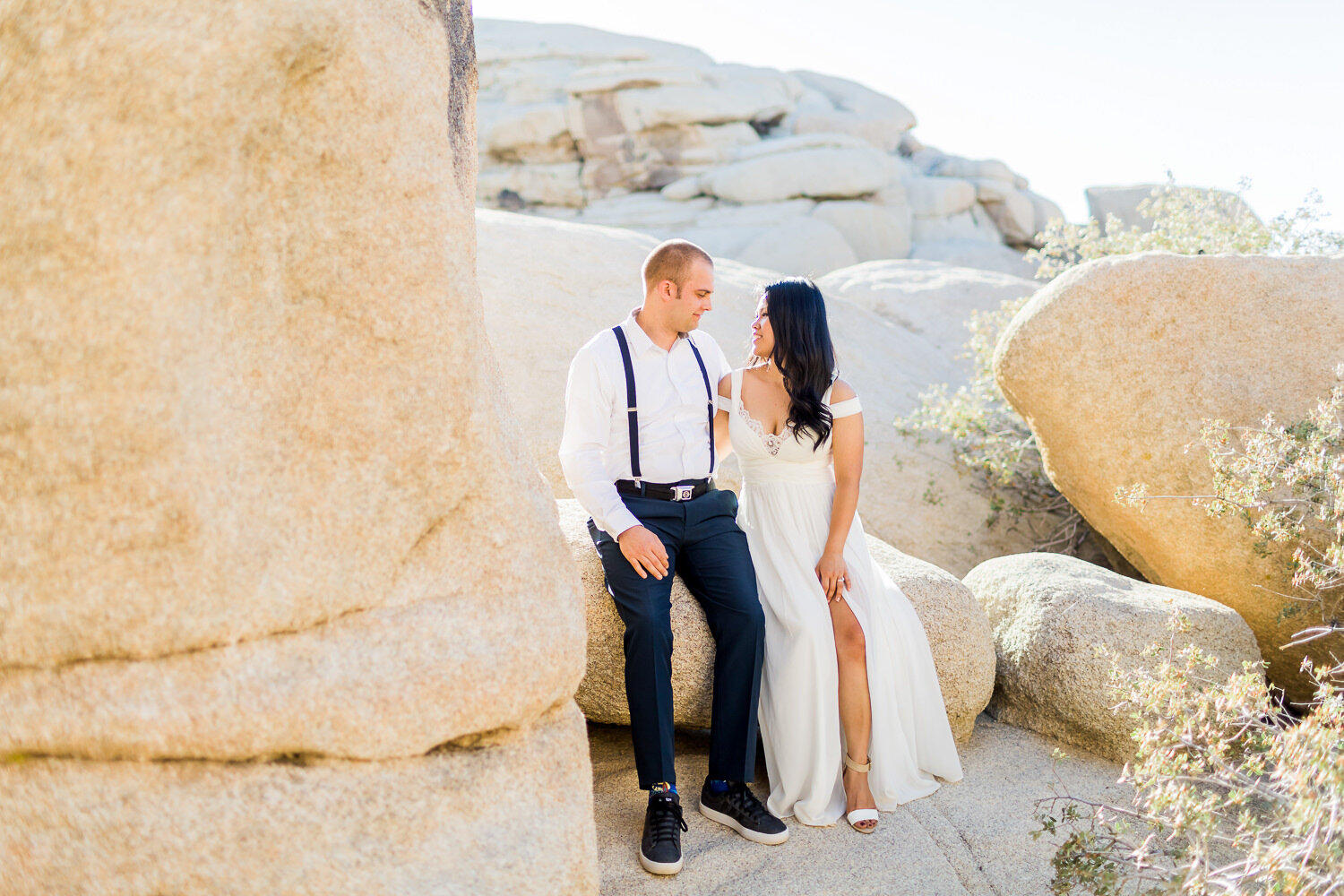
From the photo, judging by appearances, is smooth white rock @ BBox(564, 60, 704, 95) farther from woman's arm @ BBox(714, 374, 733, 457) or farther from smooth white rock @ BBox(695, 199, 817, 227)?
woman's arm @ BBox(714, 374, 733, 457)

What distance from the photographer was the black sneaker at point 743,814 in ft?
11.2

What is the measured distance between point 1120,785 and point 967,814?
761 millimetres

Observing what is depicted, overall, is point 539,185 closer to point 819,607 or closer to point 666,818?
point 819,607

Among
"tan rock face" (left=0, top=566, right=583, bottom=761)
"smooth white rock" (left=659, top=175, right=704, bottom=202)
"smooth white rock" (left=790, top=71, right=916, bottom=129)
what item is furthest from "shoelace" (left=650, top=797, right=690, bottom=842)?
"smooth white rock" (left=790, top=71, right=916, bottom=129)

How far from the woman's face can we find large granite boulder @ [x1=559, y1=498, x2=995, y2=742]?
101 centimetres

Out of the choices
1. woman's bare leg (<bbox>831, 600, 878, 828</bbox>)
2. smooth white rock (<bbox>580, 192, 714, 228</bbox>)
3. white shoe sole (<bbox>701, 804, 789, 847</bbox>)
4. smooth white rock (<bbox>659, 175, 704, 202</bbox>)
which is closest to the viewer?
white shoe sole (<bbox>701, 804, 789, 847</bbox>)

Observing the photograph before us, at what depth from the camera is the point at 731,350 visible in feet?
23.7

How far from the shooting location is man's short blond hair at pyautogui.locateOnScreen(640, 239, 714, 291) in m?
3.82

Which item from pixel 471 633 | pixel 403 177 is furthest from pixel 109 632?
pixel 403 177

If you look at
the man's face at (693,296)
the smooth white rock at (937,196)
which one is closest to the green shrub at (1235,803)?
the man's face at (693,296)

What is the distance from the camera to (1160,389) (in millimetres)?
4754

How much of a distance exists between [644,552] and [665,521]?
279mm

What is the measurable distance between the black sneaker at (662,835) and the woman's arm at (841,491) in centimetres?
102

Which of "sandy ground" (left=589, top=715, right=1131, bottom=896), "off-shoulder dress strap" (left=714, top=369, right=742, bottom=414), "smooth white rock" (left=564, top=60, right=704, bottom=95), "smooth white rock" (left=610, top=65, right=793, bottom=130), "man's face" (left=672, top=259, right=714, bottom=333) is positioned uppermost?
"smooth white rock" (left=564, top=60, right=704, bottom=95)
